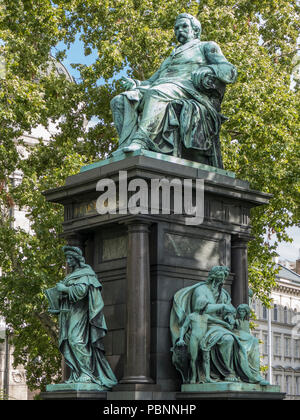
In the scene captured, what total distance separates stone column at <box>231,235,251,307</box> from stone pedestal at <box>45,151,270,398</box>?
1cm

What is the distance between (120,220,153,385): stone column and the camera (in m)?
9.79

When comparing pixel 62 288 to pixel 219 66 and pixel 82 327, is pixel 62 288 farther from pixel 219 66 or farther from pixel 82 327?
pixel 219 66

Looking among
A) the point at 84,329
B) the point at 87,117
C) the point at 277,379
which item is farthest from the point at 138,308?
the point at 277,379

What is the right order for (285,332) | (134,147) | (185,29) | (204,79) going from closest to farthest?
(134,147)
(204,79)
(185,29)
(285,332)

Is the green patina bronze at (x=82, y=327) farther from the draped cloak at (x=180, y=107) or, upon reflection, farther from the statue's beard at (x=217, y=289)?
the draped cloak at (x=180, y=107)

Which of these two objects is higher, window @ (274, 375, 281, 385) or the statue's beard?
the statue's beard

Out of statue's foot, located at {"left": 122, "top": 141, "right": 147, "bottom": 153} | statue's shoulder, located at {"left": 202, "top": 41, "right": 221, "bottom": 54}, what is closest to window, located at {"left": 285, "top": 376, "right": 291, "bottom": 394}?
statue's shoulder, located at {"left": 202, "top": 41, "right": 221, "bottom": 54}

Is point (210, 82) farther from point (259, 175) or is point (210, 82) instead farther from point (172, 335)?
point (259, 175)

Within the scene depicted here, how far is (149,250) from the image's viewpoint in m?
10.4

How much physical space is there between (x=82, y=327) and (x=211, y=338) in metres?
1.65

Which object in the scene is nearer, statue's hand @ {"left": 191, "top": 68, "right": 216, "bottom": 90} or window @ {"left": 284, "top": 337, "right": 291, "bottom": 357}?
statue's hand @ {"left": 191, "top": 68, "right": 216, "bottom": 90}

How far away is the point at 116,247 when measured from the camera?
1086 centimetres

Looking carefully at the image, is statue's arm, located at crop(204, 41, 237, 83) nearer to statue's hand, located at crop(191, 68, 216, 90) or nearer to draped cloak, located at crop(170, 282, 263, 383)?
statue's hand, located at crop(191, 68, 216, 90)
